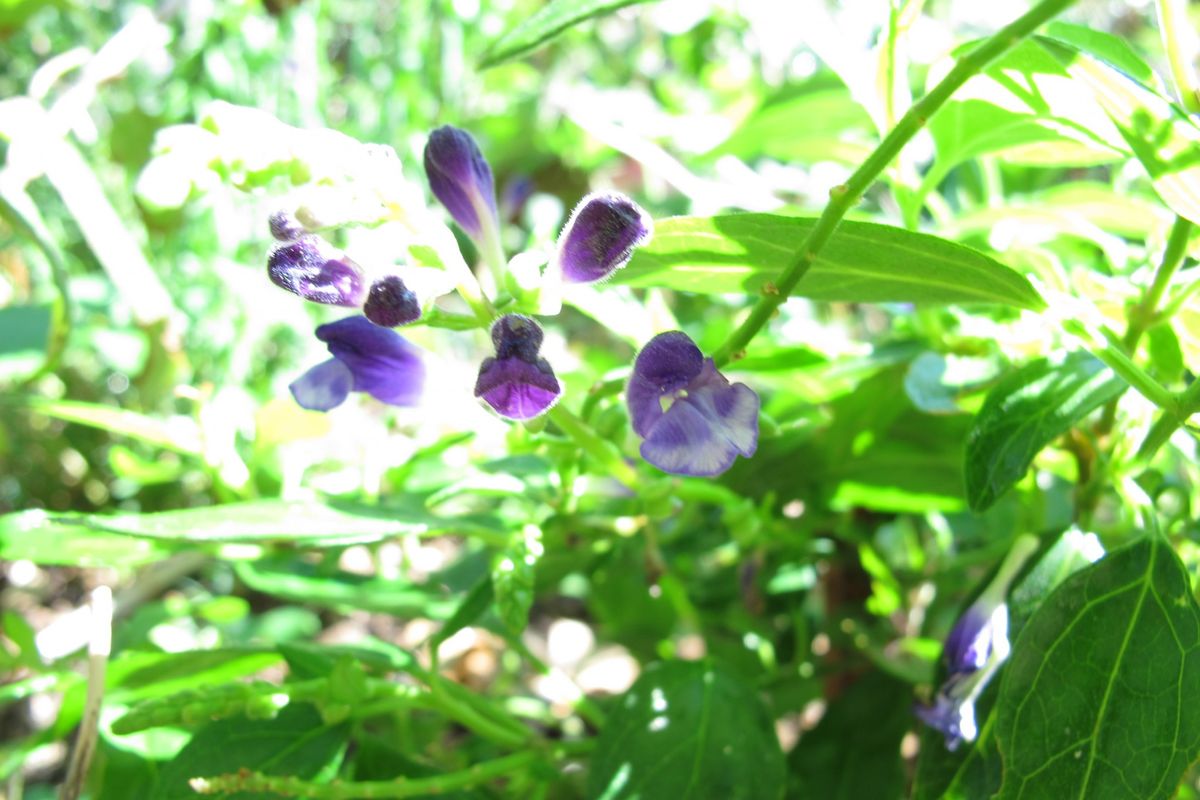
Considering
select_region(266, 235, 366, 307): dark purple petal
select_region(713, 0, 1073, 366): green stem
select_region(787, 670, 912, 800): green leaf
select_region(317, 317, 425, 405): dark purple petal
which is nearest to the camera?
select_region(713, 0, 1073, 366): green stem

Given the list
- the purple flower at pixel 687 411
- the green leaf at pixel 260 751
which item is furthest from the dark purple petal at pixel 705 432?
the green leaf at pixel 260 751

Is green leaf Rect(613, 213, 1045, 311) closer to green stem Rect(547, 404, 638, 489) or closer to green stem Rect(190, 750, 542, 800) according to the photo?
green stem Rect(547, 404, 638, 489)

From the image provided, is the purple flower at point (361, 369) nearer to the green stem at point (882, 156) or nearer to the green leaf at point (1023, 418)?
the green stem at point (882, 156)

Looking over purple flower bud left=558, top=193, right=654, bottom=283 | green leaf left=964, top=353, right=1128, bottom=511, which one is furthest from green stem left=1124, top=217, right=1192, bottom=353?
purple flower bud left=558, top=193, right=654, bottom=283

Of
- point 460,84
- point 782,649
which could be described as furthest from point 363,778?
point 460,84

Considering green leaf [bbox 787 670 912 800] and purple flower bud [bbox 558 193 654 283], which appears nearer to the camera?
purple flower bud [bbox 558 193 654 283]

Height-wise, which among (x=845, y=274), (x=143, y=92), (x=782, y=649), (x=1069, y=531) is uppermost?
(x=845, y=274)

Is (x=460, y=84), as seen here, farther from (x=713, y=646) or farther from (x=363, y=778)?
(x=363, y=778)
